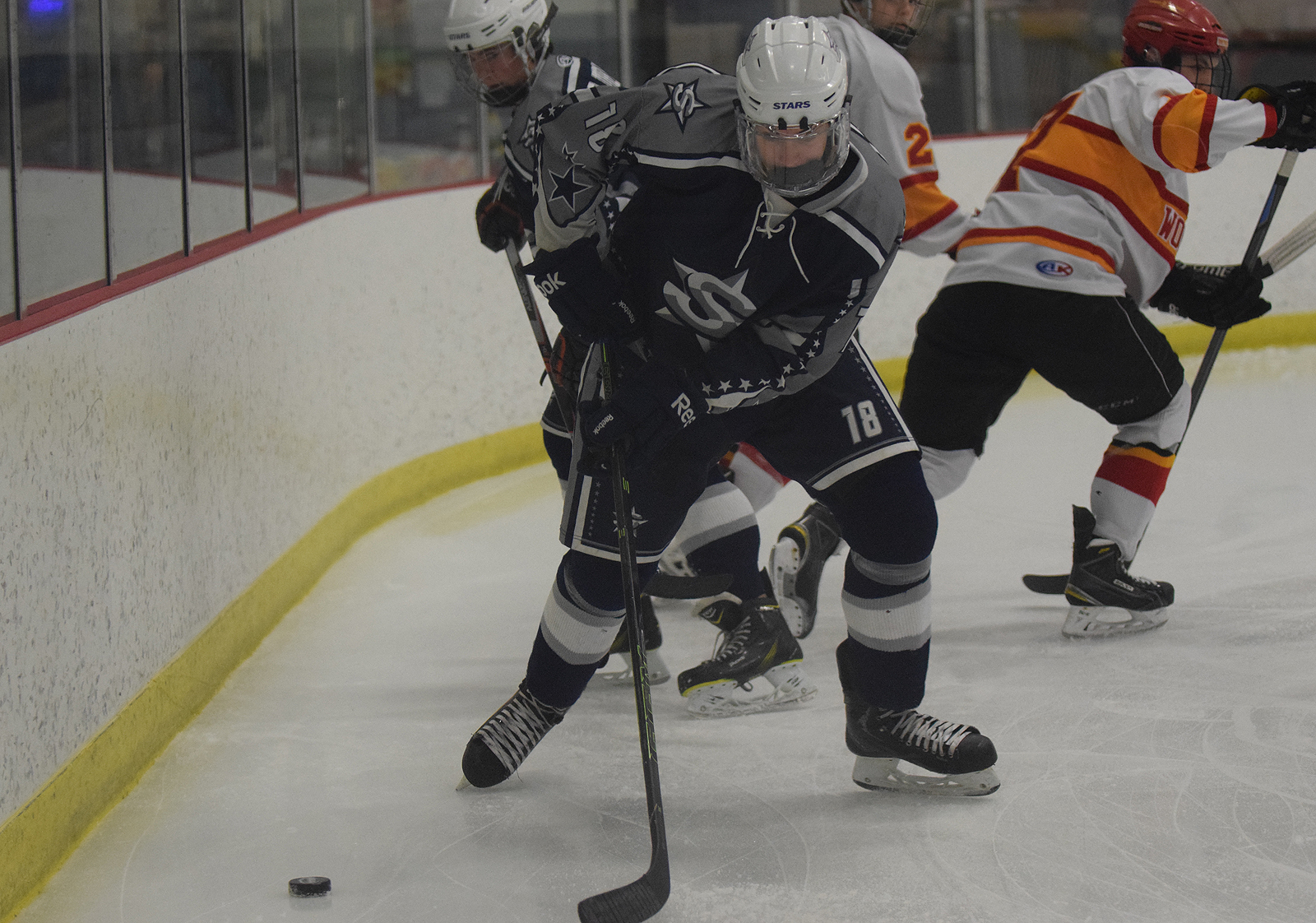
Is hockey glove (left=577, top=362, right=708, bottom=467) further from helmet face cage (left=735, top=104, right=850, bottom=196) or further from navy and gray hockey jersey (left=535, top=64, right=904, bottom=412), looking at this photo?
helmet face cage (left=735, top=104, right=850, bottom=196)

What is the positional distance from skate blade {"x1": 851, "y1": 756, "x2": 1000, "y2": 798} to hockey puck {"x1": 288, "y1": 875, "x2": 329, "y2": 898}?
731mm

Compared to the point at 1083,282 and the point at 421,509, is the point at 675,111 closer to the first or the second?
the point at 1083,282

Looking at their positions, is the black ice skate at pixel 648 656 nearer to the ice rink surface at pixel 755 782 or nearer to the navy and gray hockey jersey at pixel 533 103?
the ice rink surface at pixel 755 782

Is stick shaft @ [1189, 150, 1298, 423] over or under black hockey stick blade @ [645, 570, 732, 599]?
over

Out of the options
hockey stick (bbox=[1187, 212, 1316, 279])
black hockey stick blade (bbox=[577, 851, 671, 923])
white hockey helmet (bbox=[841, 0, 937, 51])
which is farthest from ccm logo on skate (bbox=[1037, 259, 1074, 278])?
black hockey stick blade (bbox=[577, 851, 671, 923])

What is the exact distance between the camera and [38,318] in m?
1.83

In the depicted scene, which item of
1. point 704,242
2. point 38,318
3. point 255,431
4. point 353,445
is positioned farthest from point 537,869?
point 353,445

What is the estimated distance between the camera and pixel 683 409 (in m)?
1.79

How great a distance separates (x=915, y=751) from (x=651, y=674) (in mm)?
662

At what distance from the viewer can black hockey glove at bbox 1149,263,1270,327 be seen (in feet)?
8.68

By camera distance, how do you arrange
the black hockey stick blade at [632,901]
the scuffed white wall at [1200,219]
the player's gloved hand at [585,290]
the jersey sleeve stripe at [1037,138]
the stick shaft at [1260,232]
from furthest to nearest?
1. the scuffed white wall at [1200,219]
2. the stick shaft at [1260,232]
3. the jersey sleeve stripe at [1037,138]
4. the player's gloved hand at [585,290]
5. the black hockey stick blade at [632,901]

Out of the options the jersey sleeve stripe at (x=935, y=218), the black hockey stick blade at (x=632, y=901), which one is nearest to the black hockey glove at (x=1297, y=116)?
the jersey sleeve stripe at (x=935, y=218)

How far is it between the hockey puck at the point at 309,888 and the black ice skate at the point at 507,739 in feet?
1.06

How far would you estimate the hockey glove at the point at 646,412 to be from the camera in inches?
70.1
